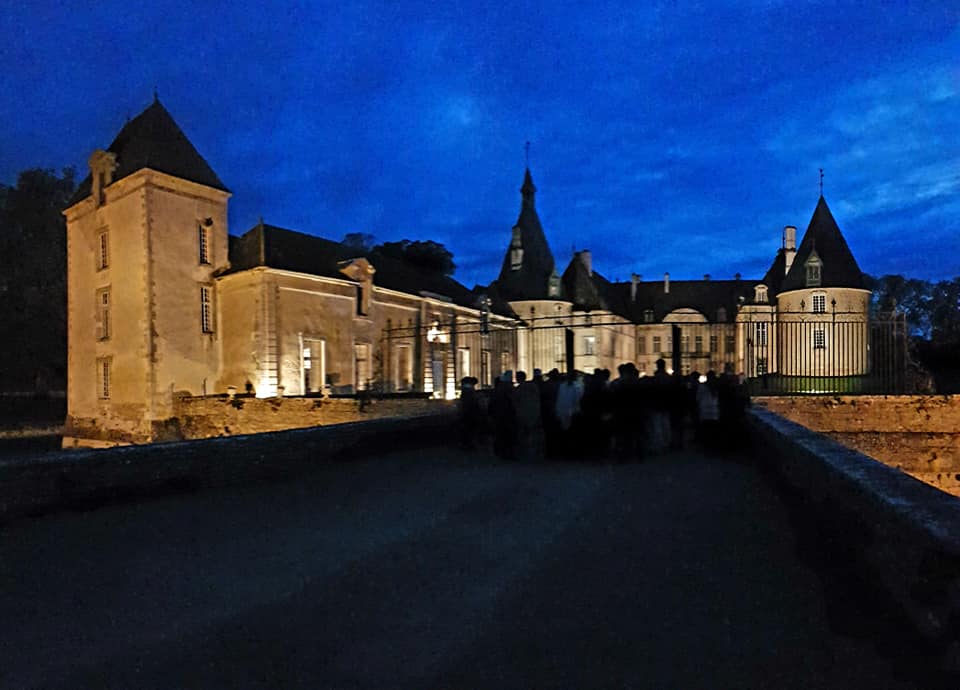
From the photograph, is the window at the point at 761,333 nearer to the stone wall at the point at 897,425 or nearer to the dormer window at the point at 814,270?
the dormer window at the point at 814,270

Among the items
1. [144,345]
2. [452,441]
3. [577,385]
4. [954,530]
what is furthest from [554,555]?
[144,345]

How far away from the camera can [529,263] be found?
47.4m

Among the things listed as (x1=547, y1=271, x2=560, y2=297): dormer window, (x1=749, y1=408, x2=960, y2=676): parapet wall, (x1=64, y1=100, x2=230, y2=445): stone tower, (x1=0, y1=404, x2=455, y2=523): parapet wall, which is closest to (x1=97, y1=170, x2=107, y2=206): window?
(x1=64, y1=100, x2=230, y2=445): stone tower

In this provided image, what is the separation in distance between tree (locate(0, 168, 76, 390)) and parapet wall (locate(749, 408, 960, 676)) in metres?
38.6

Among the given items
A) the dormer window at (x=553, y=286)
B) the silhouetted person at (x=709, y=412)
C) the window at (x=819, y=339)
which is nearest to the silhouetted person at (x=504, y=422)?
the silhouetted person at (x=709, y=412)

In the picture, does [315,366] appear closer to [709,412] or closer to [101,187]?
[101,187]

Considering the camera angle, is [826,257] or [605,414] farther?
[826,257]

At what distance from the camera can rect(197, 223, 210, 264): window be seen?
25.7 m

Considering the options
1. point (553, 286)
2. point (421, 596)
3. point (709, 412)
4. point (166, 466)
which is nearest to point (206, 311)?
point (166, 466)

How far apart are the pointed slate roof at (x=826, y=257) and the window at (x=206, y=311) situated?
108 feet

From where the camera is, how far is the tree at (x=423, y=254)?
54.5 meters

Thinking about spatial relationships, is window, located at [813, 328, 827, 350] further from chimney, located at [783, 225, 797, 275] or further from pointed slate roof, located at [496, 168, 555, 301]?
pointed slate roof, located at [496, 168, 555, 301]

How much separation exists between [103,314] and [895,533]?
29152mm

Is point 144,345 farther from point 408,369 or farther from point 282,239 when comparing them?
point 408,369
